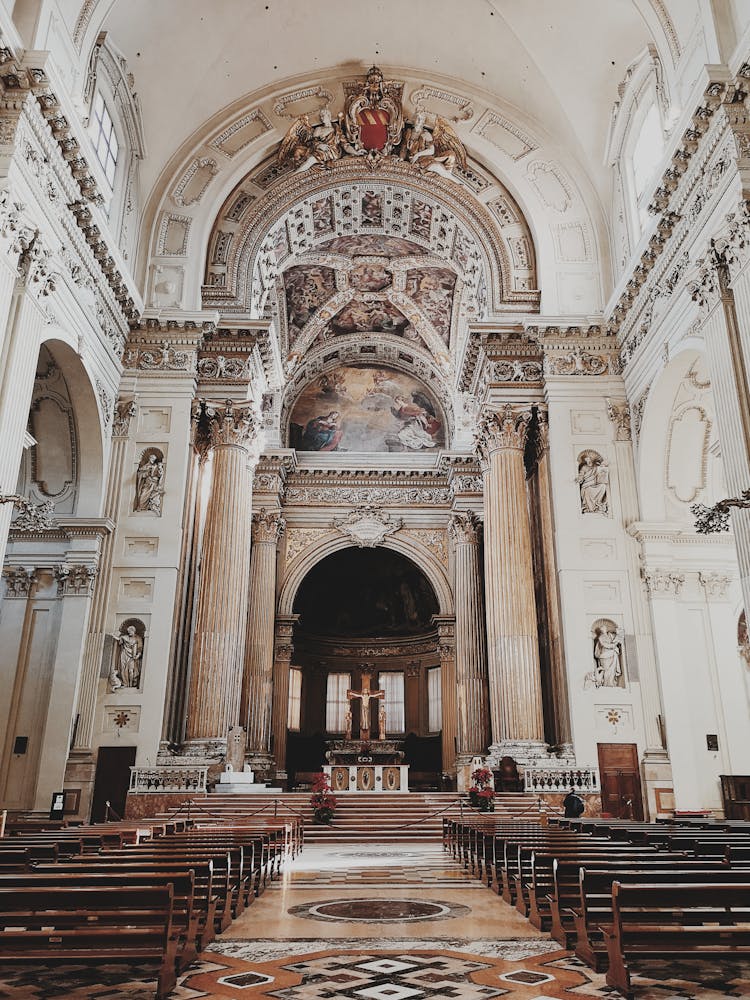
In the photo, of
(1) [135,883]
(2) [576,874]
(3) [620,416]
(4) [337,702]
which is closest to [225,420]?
(3) [620,416]

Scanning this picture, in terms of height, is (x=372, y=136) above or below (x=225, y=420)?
above

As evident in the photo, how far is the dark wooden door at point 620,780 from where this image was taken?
53.5 feet

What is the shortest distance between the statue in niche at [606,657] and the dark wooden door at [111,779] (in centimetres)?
939

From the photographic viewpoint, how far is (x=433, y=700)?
107 feet

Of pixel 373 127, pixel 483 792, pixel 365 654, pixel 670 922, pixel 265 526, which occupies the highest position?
pixel 373 127

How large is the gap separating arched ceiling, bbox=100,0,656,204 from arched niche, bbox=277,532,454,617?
13540mm

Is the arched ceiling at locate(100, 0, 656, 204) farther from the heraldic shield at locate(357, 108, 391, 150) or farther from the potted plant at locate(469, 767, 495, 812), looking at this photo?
the potted plant at locate(469, 767, 495, 812)

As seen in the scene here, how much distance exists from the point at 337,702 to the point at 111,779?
59.1 ft

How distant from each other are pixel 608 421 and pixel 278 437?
1316 centimetres

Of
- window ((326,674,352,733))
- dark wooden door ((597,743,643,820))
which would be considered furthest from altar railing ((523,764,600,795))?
window ((326,674,352,733))

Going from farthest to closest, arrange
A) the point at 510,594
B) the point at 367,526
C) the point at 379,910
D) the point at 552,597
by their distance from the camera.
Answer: the point at 367,526, the point at 510,594, the point at 552,597, the point at 379,910

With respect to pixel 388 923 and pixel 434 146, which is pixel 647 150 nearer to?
pixel 434 146

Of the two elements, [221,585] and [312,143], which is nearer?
[221,585]

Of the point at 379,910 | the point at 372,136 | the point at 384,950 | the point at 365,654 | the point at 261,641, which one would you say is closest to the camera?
the point at 384,950
